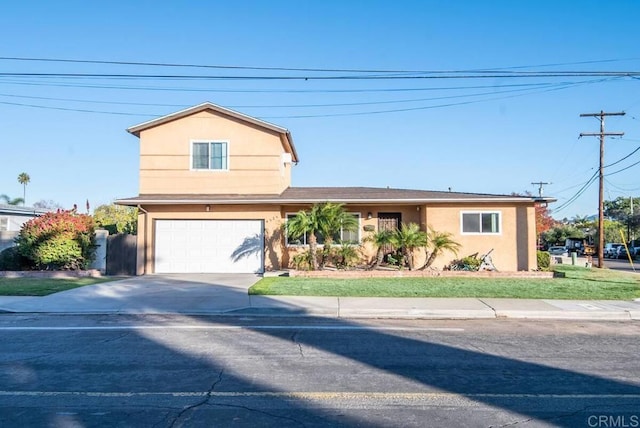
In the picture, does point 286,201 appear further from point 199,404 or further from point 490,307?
point 199,404

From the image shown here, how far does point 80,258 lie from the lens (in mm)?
18828

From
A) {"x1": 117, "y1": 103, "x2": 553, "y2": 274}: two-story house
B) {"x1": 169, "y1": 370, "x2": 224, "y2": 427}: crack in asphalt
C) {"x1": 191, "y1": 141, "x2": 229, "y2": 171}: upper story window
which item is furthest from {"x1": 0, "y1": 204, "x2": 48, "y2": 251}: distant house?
{"x1": 169, "y1": 370, "x2": 224, "y2": 427}: crack in asphalt

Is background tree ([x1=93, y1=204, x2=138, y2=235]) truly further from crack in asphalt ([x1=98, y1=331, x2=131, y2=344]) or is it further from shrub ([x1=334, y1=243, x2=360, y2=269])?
crack in asphalt ([x1=98, y1=331, x2=131, y2=344])

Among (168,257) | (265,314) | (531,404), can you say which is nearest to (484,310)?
(265,314)

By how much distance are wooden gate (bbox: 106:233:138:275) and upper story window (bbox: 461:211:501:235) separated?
13.5m

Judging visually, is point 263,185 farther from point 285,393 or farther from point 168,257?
point 285,393

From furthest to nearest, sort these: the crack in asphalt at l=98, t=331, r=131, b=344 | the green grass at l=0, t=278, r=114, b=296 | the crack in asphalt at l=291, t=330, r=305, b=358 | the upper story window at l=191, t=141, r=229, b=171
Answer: the upper story window at l=191, t=141, r=229, b=171 → the green grass at l=0, t=278, r=114, b=296 → the crack in asphalt at l=98, t=331, r=131, b=344 → the crack in asphalt at l=291, t=330, r=305, b=358

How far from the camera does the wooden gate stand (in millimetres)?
20109

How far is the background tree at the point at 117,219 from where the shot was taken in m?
27.6

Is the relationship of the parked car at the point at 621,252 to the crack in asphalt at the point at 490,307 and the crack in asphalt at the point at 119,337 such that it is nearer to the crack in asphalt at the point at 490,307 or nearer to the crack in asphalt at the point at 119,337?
the crack in asphalt at the point at 490,307

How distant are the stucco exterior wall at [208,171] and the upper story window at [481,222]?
7.78 metres

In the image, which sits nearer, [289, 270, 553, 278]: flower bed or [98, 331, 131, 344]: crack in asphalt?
[98, 331, 131, 344]: crack in asphalt

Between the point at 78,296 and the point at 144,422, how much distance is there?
32.6ft

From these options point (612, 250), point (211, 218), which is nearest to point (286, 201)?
point (211, 218)
